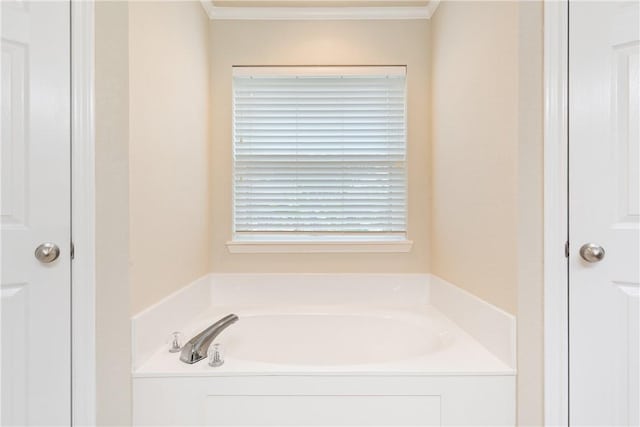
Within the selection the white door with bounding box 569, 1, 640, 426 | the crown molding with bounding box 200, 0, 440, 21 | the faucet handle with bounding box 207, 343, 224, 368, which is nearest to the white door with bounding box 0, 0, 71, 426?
the faucet handle with bounding box 207, 343, 224, 368

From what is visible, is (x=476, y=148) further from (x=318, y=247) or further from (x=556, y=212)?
(x=318, y=247)

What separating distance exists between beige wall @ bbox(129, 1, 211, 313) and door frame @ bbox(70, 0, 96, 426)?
122 millimetres

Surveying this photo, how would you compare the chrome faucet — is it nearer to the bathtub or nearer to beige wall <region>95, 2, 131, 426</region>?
the bathtub

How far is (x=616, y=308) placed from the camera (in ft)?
3.67

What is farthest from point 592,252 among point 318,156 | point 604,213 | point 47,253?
point 47,253

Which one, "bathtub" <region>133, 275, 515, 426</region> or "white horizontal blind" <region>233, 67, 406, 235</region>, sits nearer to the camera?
"bathtub" <region>133, 275, 515, 426</region>

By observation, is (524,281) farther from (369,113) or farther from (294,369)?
(369,113)

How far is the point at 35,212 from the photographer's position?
1.10 metres

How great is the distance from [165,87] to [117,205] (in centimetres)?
61

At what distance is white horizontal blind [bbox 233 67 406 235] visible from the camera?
2.14 m

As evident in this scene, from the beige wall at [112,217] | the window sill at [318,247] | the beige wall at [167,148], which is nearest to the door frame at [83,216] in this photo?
the beige wall at [112,217]

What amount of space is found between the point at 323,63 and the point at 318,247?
110 centimetres

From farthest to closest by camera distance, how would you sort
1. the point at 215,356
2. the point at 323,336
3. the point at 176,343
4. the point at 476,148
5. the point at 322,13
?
the point at 322,13
the point at 323,336
the point at 476,148
the point at 176,343
the point at 215,356

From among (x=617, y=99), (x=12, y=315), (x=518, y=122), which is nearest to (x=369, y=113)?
(x=518, y=122)
